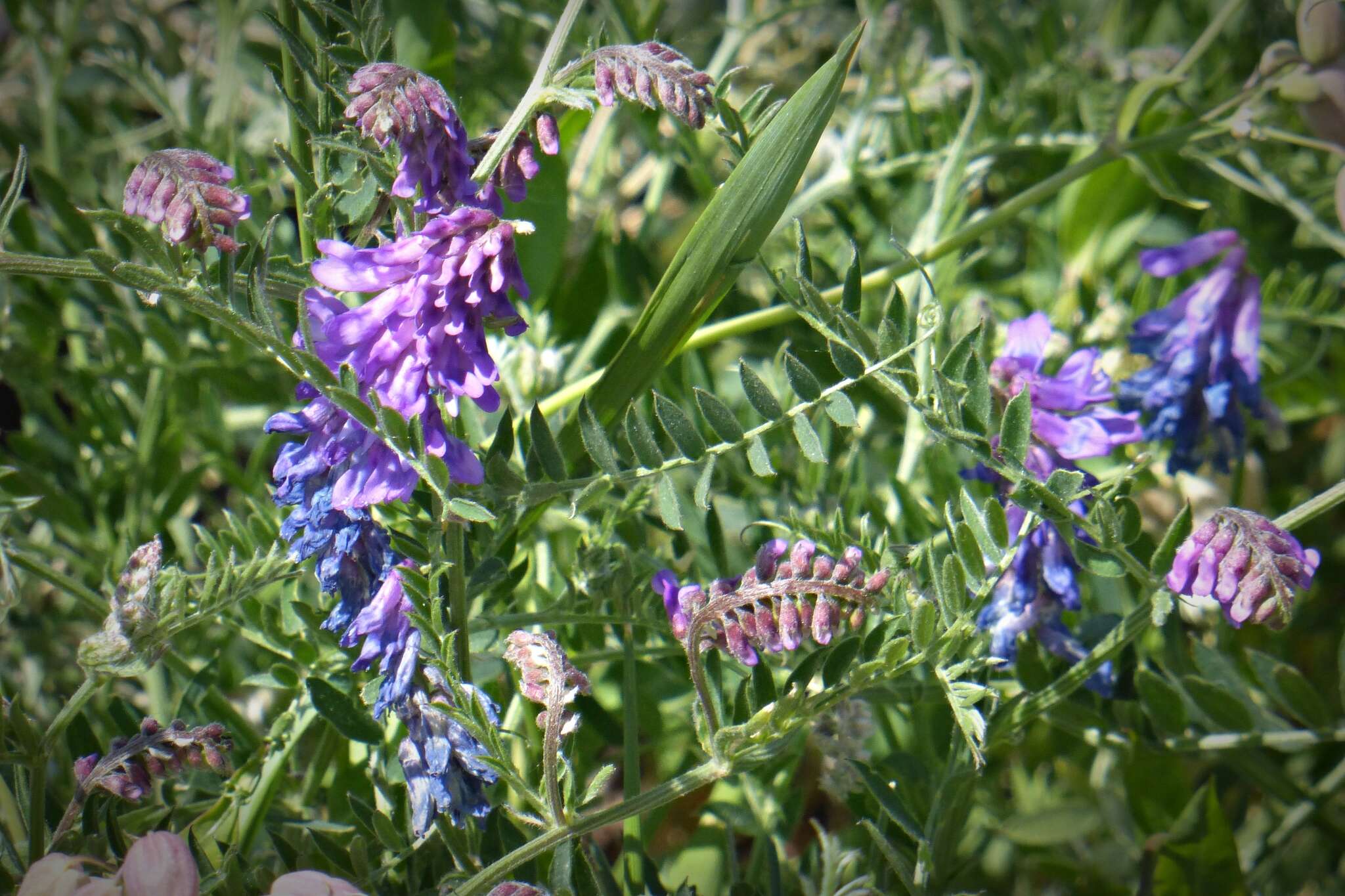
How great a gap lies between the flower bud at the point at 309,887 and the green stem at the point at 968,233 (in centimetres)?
57

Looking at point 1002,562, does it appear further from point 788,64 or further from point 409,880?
point 788,64

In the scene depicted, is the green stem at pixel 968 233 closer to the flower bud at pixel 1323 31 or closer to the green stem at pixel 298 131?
the flower bud at pixel 1323 31

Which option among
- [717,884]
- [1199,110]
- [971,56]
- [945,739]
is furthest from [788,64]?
[717,884]

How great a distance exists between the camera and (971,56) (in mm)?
1662

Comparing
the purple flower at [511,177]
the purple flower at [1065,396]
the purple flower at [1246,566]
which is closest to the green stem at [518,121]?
the purple flower at [511,177]

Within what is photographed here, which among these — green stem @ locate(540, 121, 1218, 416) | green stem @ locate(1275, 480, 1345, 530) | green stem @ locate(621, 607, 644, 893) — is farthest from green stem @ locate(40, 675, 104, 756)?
green stem @ locate(1275, 480, 1345, 530)

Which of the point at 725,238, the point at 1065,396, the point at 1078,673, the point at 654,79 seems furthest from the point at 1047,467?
the point at 654,79

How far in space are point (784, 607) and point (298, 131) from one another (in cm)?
55

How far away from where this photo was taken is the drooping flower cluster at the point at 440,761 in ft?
2.68

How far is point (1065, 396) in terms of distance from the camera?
40.4 inches

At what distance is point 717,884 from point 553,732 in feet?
1.71

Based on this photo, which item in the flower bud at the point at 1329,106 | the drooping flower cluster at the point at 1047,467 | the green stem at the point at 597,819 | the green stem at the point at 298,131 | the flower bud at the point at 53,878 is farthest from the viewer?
the flower bud at the point at 1329,106

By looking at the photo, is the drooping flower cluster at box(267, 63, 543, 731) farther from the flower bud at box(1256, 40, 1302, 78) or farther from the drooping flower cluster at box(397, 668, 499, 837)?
the flower bud at box(1256, 40, 1302, 78)

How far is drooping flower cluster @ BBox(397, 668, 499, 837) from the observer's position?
0.82m
